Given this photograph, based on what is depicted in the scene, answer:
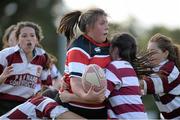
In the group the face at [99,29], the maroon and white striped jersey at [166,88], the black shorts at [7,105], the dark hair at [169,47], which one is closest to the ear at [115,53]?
the face at [99,29]

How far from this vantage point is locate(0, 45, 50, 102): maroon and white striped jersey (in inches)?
326

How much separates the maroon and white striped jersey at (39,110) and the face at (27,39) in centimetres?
126

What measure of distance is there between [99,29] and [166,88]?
1.35 metres

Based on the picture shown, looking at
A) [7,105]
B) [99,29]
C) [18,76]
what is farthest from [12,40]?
[99,29]

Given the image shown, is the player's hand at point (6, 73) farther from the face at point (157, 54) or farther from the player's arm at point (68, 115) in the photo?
the face at point (157, 54)

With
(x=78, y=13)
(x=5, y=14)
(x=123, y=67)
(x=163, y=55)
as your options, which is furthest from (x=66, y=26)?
(x=5, y=14)

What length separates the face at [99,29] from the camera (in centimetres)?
694

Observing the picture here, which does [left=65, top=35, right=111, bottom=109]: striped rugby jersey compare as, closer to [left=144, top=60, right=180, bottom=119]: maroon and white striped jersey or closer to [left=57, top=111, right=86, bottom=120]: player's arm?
[left=57, top=111, right=86, bottom=120]: player's arm

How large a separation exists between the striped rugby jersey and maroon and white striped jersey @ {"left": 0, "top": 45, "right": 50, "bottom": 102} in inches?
57.7

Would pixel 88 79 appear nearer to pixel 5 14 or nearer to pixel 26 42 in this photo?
pixel 26 42

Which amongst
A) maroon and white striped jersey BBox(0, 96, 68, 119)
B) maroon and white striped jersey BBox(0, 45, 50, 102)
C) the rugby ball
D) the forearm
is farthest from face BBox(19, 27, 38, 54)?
the rugby ball

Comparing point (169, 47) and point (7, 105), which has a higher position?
point (169, 47)

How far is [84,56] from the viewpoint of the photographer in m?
6.79

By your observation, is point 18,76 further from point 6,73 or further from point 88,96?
point 88,96
